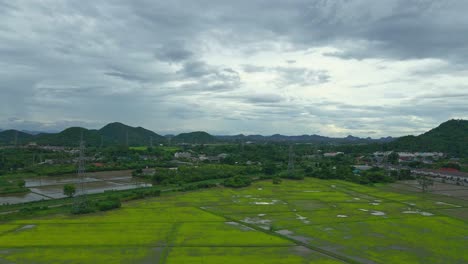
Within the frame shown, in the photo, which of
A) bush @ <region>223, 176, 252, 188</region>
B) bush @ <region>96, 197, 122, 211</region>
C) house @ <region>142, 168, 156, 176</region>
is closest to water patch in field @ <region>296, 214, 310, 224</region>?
bush @ <region>96, 197, 122, 211</region>

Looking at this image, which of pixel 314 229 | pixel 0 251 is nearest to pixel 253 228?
pixel 314 229

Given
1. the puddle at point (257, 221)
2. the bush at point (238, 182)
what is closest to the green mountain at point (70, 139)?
the bush at point (238, 182)

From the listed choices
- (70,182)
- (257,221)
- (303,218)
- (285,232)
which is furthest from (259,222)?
(70,182)

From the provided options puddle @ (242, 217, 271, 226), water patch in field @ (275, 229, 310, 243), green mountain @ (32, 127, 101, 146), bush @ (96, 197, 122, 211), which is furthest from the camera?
green mountain @ (32, 127, 101, 146)

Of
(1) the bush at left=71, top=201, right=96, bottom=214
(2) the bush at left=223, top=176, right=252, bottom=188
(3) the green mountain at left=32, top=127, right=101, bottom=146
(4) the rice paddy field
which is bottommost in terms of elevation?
(4) the rice paddy field

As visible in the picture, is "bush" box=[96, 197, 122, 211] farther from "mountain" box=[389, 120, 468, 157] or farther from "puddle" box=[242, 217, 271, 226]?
"mountain" box=[389, 120, 468, 157]

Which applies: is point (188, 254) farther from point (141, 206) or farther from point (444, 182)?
point (444, 182)

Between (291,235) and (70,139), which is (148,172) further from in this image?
(70,139)
